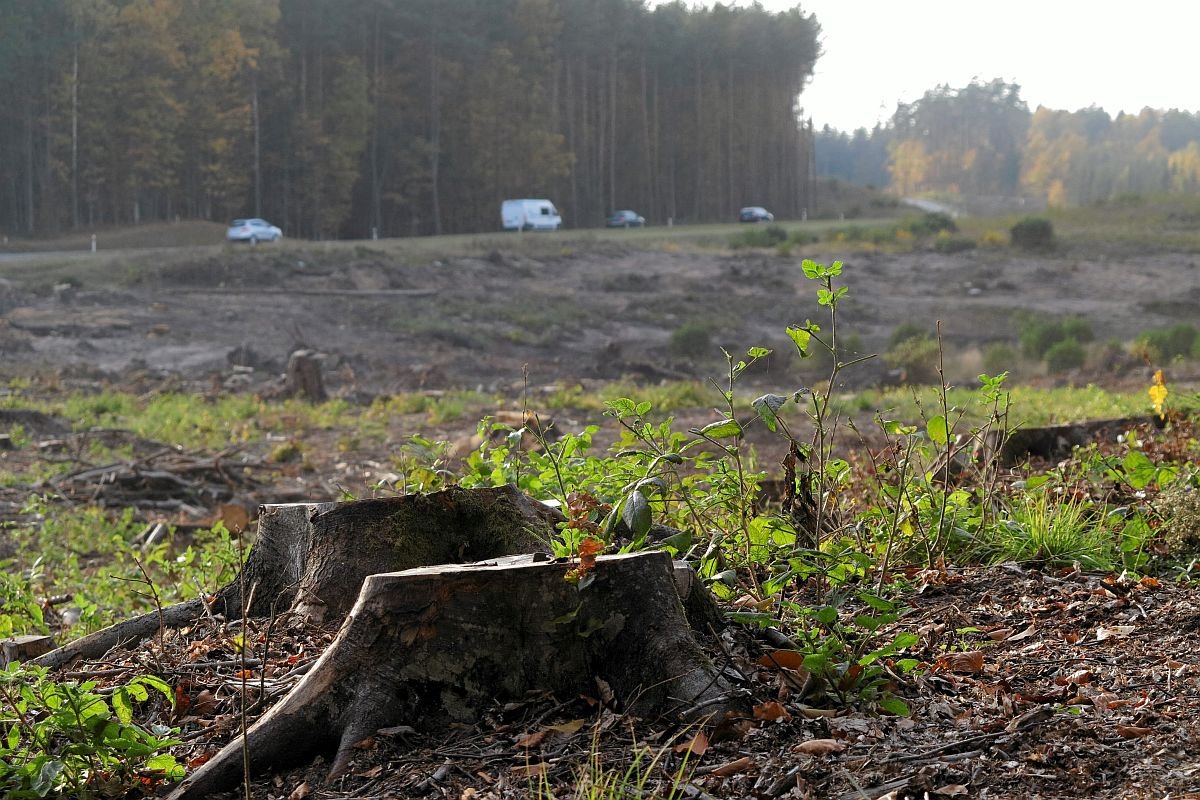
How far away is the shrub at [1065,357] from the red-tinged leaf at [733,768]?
18.4 m

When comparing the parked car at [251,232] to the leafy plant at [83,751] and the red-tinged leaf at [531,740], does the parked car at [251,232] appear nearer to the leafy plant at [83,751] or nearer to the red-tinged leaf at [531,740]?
the leafy plant at [83,751]

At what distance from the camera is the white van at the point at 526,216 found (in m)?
49.5

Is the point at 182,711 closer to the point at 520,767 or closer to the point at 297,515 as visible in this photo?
the point at 297,515

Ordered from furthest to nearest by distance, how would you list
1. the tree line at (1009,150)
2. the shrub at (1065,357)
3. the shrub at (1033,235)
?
1. the tree line at (1009,150)
2. the shrub at (1033,235)
3. the shrub at (1065,357)

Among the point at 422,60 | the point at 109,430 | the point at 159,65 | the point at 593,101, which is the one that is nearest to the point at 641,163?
the point at 593,101

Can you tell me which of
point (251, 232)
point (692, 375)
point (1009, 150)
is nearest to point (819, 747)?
point (692, 375)

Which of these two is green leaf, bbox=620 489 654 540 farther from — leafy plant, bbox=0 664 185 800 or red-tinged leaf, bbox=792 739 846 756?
leafy plant, bbox=0 664 185 800

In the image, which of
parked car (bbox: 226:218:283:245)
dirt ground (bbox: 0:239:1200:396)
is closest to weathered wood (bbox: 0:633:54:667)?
dirt ground (bbox: 0:239:1200:396)

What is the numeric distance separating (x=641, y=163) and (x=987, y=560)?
6210cm

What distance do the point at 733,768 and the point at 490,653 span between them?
0.68m

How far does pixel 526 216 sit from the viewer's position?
163 feet

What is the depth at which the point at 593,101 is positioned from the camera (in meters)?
63.0

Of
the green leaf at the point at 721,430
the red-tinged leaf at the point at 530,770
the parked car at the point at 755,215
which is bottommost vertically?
the red-tinged leaf at the point at 530,770

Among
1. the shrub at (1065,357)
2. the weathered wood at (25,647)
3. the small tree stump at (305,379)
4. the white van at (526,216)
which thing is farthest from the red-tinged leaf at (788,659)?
the white van at (526,216)
